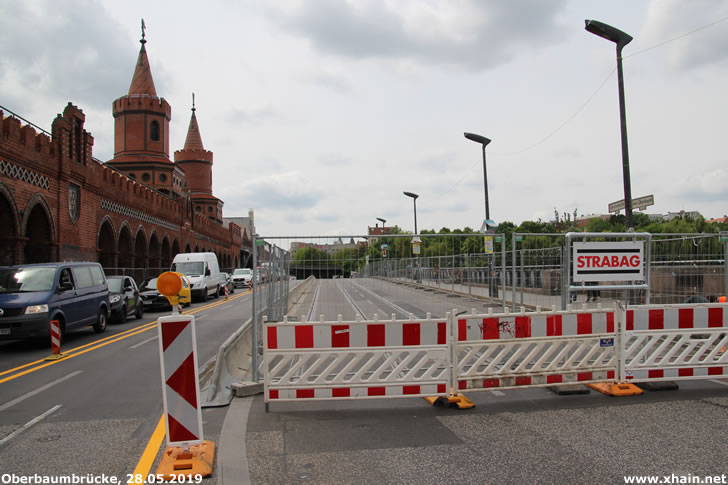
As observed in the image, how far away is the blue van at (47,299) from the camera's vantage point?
11898 mm

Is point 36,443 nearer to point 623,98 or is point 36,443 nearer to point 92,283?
point 92,283

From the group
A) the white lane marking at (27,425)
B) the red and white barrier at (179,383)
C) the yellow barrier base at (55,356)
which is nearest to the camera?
the red and white barrier at (179,383)

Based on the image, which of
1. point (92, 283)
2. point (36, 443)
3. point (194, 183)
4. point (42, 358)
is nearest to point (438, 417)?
point (36, 443)

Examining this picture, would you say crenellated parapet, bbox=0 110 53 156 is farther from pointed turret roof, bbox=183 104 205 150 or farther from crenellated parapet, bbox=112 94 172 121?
pointed turret roof, bbox=183 104 205 150

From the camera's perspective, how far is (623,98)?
13297 mm

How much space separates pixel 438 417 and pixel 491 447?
1140 mm

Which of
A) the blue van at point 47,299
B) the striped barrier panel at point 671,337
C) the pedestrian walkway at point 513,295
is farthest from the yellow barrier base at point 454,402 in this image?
the blue van at point 47,299

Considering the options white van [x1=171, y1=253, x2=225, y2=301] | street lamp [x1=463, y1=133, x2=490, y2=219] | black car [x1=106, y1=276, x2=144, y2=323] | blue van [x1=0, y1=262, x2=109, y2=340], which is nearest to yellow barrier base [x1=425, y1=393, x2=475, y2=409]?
blue van [x1=0, y1=262, x2=109, y2=340]

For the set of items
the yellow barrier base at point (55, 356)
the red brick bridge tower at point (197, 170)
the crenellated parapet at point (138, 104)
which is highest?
the crenellated parapet at point (138, 104)

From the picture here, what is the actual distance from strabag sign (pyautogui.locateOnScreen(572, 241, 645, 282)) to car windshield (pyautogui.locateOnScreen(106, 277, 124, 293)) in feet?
49.3

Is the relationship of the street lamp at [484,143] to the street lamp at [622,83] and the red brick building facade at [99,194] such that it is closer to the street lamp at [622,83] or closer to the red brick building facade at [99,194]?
the street lamp at [622,83]

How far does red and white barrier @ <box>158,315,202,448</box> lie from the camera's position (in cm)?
462

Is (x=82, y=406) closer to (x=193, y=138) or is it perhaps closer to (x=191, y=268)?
(x=191, y=268)

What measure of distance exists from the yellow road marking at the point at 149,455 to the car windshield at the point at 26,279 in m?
Result: 8.59
